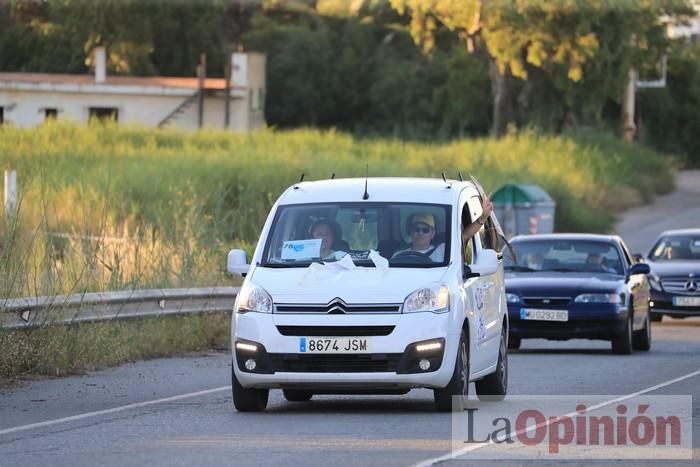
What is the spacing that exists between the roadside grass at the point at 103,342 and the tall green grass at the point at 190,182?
0.52m

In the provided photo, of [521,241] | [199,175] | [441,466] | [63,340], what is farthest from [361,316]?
[199,175]

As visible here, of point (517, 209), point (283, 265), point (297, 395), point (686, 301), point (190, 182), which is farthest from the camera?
point (517, 209)

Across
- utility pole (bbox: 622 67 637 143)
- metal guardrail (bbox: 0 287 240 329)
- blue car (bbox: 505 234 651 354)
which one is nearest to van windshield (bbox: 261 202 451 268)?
metal guardrail (bbox: 0 287 240 329)

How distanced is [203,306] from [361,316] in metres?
8.96

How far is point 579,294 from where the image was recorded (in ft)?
71.0

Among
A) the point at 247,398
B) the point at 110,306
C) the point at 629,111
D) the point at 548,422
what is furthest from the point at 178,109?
the point at 548,422

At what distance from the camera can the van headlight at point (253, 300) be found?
42.7ft

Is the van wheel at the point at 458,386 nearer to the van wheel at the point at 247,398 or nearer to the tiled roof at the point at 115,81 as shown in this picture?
the van wheel at the point at 247,398

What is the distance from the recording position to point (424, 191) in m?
14.3

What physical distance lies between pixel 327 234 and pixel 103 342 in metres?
5.45

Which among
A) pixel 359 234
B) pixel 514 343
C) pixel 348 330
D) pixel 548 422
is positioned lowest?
pixel 514 343

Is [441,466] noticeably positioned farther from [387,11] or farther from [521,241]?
[387,11]

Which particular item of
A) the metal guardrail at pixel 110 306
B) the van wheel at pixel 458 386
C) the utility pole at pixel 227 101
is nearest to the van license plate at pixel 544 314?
the metal guardrail at pixel 110 306

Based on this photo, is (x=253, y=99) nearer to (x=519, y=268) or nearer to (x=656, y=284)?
(x=656, y=284)
